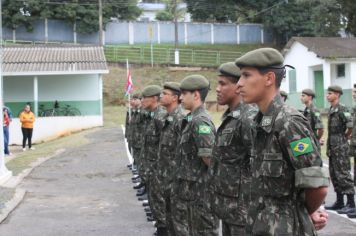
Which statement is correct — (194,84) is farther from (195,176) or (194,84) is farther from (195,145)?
(195,176)

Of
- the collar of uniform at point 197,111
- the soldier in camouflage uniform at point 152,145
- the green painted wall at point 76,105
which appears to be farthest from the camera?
the green painted wall at point 76,105

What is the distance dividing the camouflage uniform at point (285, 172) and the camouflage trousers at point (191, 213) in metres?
1.32

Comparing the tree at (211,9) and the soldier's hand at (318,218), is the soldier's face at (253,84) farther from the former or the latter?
the tree at (211,9)

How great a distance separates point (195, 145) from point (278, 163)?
1848mm

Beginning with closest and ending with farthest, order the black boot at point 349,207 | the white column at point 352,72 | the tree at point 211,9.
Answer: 1. the black boot at point 349,207
2. the white column at point 352,72
3. the tree at point 211,9

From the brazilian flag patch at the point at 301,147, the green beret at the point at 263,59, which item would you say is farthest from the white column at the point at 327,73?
the brazilian flag patch at the point at 301,147

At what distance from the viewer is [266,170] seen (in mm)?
3154

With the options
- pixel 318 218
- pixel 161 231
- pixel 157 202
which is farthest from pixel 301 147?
pixel 161 231

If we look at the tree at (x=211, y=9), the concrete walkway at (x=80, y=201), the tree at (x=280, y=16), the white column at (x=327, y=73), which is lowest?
the concrete walkway at (x=80, y=201)

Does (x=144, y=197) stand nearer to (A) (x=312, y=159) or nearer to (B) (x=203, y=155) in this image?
(B) (x=203, y=155)

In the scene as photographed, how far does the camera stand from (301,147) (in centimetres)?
305

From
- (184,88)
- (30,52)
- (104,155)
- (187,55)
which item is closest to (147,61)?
(187,55)

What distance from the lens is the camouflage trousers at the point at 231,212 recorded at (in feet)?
13.1

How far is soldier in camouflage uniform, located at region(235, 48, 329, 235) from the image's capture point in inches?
120
